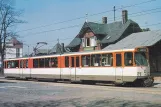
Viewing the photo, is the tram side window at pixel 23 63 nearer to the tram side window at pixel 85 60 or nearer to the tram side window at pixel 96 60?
the tram side window at pixel 85 60

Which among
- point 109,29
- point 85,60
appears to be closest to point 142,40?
point 85,60

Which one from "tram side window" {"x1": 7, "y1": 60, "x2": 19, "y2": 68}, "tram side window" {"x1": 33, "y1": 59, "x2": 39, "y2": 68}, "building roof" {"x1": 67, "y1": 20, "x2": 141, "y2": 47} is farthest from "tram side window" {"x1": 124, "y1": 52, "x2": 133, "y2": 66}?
"building roof" {"x1": 67, "y1": 20, "x2": 141, "y2": 47}

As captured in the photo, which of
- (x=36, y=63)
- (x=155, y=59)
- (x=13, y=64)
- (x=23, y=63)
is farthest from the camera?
(x=13, y=64)

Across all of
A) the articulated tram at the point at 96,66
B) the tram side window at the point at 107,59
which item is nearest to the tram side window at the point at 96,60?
the articulated tram at the point at 96,66

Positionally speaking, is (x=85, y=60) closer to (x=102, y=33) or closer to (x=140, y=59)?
(x=140, y=59)

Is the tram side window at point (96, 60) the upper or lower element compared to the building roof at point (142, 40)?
lower

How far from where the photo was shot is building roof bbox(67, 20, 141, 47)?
166ft

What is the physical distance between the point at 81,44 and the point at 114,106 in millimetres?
40716

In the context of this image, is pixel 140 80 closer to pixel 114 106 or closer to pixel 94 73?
pixel 94 73

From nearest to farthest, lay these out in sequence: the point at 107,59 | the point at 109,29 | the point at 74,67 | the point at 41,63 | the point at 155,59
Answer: the point at 107,59
the point at 74,67
the point at 41,63
the point at 155,59
the point at 109,29

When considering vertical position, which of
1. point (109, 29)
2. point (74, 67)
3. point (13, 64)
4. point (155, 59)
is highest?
point (109, 29)

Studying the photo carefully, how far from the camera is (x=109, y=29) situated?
179 feet

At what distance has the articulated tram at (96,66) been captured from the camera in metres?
25.0

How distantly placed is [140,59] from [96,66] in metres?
3.90
